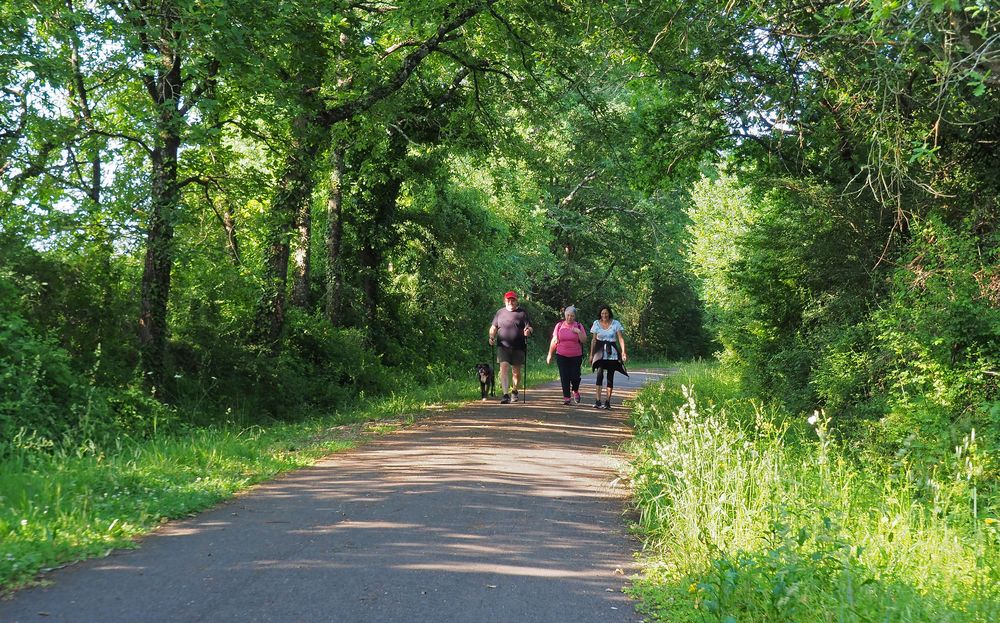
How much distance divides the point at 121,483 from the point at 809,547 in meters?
5.83

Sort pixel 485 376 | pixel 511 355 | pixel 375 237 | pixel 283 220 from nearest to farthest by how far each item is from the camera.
A: pixel 283 220
pixel 511 355
pixel 485 376
pixel 375 237

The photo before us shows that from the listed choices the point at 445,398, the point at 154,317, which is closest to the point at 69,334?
the point at 154,317

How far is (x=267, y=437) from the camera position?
12.2 meters

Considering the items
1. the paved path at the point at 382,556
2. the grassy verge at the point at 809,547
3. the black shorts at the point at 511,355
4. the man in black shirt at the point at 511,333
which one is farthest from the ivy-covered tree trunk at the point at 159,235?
the grassy verge at the point at 809,547

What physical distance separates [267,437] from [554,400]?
863cm

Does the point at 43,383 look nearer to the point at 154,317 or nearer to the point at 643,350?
the point at 154,317

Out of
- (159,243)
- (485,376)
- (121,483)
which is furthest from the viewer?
(485,376)

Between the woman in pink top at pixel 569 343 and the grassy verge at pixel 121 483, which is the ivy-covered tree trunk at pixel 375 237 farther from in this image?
the grassy verge at pixel 121 483

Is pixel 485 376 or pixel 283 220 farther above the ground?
pixel 283 220

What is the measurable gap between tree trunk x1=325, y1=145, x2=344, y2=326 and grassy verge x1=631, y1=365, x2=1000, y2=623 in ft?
43.4

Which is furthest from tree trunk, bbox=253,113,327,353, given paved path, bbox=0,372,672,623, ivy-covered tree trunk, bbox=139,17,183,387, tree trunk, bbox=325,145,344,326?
paved path, bbox=0,372,672,623

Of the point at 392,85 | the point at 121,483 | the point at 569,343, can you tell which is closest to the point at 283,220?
the point at 392,85

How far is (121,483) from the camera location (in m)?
7.91

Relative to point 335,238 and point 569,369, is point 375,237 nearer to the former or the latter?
point 335,238
